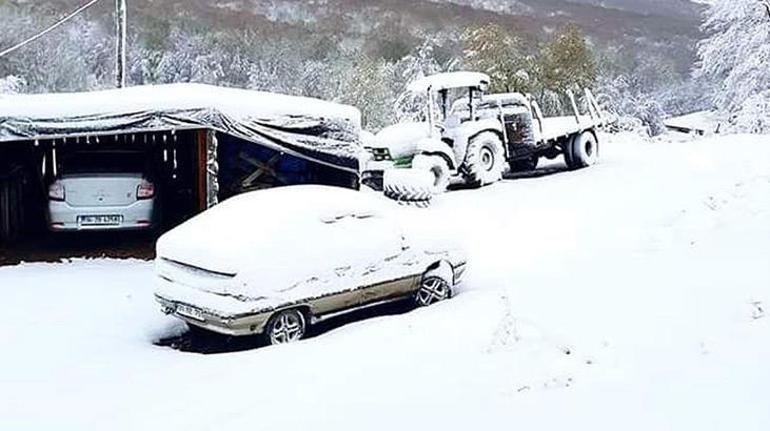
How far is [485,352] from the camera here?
5.66m

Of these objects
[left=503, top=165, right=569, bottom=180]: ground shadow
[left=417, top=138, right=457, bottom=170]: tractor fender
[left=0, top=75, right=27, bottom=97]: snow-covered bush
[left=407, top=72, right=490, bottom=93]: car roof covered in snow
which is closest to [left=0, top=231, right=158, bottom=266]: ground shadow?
[left=417, top=138, right=457, bottom=170]: tractor fender

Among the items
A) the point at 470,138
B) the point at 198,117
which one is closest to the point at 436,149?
the point at 470,138

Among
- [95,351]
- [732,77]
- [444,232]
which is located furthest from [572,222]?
[732,77]

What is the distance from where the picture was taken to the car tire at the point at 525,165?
1669 cm

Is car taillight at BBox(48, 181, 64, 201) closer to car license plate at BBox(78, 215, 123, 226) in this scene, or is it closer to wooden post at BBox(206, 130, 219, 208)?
car license plate at BBox(78, 215, 123, 226)

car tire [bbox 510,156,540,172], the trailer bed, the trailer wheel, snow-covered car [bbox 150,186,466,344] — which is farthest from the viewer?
car tire [bbox 510,156,540,172]

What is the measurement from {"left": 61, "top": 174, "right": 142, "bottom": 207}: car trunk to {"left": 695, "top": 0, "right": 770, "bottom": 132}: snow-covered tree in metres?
20.8

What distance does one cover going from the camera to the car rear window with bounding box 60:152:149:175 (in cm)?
1043

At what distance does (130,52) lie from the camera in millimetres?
35938

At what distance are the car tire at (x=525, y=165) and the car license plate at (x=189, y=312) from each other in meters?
10.7

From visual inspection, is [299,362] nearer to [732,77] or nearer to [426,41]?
[732,77]

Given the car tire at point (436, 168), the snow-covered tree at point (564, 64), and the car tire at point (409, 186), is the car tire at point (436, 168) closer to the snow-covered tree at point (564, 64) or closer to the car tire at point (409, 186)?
the car tire at point (409, 186)

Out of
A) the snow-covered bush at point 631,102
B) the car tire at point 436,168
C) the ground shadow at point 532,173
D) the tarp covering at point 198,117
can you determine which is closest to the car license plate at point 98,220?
the tarp covering at point 198,117

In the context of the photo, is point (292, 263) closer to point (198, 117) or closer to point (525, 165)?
point (198, 117)
